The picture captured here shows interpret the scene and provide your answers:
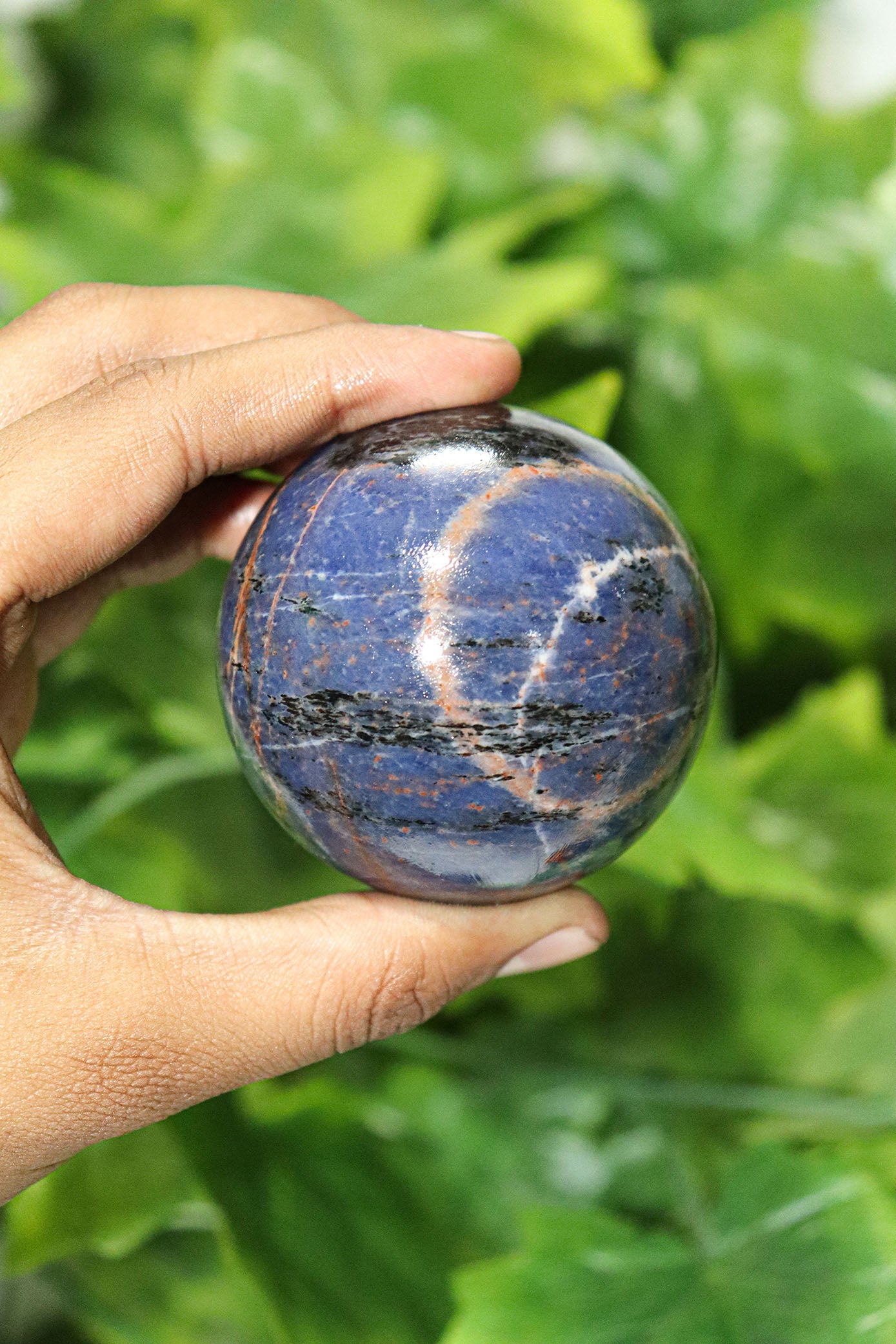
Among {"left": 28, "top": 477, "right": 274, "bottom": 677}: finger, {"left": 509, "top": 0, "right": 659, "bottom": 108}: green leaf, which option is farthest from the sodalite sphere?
{"left": 509, "top": 0, "right": 659, "bottom": 108}: green leaf

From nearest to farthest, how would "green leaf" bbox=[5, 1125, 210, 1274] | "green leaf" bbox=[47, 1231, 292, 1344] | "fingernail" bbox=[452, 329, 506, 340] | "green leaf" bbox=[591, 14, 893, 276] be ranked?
"fingernail" bbox=[452, 329, 506, 340]
"green leaf" bbox=[5, 1125, 210, 1274]
"green leaf" bbox=[47, 1231, 292, 1344]
"green leaf" bbox=[591, 14, 893, 276]

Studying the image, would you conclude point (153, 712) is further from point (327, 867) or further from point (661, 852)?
point (661, 852)

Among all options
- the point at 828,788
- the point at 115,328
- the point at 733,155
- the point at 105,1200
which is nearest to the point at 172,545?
the point at 115,328

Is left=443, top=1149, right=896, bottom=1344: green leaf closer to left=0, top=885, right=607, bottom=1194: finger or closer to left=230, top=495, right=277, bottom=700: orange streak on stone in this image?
left=0, top=885, right=607, bottom=1194: finger

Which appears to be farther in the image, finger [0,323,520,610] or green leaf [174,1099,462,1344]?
green leaf [174,1099,462,1344]

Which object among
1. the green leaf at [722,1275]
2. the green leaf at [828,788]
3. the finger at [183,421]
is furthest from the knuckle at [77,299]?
the green leaf at [722,1275]

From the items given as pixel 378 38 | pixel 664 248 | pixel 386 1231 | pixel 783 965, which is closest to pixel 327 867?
pixel 386 1231
